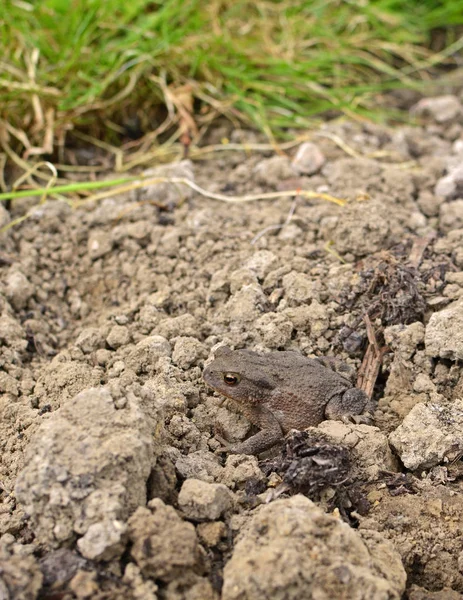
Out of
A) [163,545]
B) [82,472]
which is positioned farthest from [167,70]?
[163,545]

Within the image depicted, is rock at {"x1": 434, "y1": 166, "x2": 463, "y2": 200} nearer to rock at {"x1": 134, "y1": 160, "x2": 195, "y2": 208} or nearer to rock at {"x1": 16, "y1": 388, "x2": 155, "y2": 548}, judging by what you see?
rock at {"x1": 134, "y1": 160, "x2": 195, "y2": 208}

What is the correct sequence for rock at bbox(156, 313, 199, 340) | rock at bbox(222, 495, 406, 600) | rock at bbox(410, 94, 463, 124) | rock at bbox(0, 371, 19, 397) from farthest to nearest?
rock at bbox(410, 94, 463, 124)
rock at bbox(156, 313, 199, 340)
rock at bbox(0, 371, 19, 397)
rock at bbox(222, 495, 406, 600)

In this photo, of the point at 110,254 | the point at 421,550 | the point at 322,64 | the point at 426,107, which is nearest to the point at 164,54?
the point at 322,64

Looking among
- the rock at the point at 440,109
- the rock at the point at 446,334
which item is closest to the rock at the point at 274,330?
the rock at the point at 446,334

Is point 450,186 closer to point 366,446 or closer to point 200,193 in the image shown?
point 200,193

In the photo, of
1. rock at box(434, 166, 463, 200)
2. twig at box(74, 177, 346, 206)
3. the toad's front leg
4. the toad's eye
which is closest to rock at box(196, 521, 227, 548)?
the toad's front leg

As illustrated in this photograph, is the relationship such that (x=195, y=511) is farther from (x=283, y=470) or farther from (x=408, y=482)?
(x=408, y=482)

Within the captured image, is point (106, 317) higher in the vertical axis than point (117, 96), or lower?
lower
